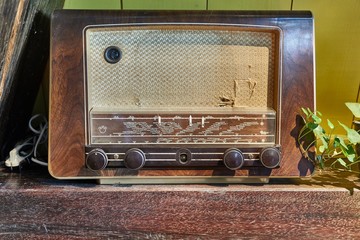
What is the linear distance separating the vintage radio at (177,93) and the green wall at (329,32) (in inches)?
9.6

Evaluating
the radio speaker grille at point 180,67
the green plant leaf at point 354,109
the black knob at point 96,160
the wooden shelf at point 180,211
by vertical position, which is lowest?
the wooden shelf at point 180,211

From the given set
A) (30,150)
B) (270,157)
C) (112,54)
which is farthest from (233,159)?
(30,150)

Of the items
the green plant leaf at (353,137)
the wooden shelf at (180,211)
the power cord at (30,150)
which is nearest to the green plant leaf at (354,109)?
the green plant leaf at (353,137)

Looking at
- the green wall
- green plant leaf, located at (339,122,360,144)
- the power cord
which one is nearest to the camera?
green plant leaf, located at (339,122,360,144)

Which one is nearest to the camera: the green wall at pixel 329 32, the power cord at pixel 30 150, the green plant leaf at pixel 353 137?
the green plant leaf at pixel 353 137

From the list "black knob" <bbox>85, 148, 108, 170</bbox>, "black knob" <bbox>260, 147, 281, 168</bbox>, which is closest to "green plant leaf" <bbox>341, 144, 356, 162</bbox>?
"black knob" <bbox>260, 147, 281, 168</bbox>

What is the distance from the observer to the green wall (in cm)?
91

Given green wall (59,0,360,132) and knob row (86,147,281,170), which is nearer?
knob row (86,147,281,170)

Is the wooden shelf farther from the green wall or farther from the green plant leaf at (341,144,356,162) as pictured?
the green wall

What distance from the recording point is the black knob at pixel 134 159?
26.6 inches

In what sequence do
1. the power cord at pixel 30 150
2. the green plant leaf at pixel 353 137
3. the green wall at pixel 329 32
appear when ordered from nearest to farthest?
1. the green plant leaf at pixel 353 137
2. the power cord at pixel 30 150
3. the green wall at pixel 329 32

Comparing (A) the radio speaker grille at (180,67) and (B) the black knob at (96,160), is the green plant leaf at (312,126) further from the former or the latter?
(B) the black knob at (96,160)

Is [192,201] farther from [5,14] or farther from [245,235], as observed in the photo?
[5,14]

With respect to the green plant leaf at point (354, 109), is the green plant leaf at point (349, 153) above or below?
below
